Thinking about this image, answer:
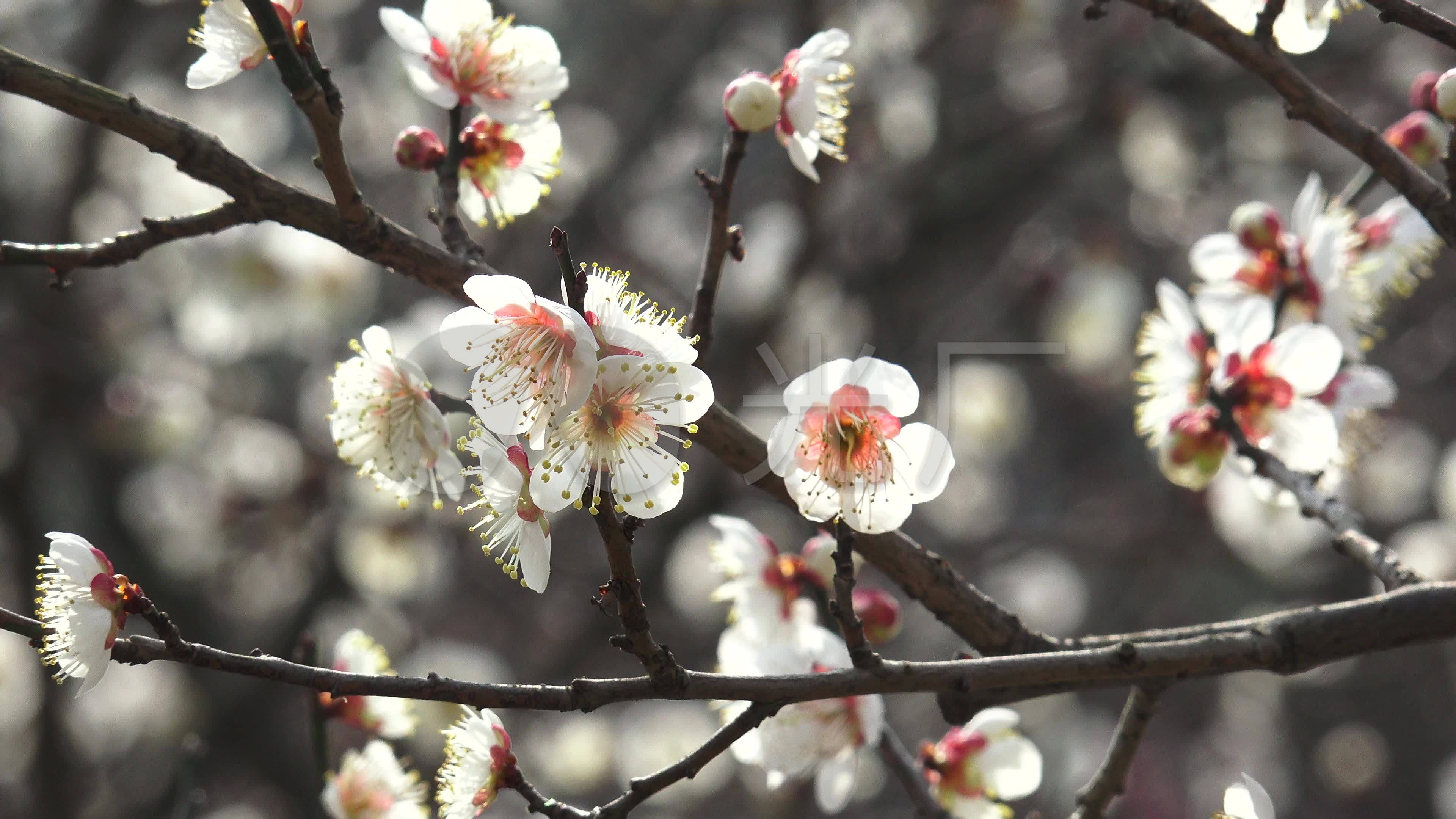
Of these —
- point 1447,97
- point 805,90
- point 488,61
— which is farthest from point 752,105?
point 1447,97

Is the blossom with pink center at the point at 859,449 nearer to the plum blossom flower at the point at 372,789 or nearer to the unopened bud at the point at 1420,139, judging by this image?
the plum blossom flower at the point at 372,789

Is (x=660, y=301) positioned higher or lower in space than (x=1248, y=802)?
higher

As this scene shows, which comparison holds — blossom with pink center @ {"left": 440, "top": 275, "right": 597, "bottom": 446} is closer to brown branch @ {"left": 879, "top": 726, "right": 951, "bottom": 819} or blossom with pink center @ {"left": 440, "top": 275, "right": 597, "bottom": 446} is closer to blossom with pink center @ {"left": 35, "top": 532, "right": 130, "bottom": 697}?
blossom with pink center @ {"left": 35, "top": 532, "right": 130, "bottom": 697}

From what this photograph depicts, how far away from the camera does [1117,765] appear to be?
166 centimetres

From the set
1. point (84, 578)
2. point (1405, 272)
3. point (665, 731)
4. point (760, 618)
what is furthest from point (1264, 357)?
point (665, 731)

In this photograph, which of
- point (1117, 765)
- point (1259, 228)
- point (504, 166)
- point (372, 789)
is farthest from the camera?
point (1259, 228)

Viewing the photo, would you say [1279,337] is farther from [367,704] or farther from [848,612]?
[367,704]

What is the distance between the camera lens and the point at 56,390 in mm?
4520

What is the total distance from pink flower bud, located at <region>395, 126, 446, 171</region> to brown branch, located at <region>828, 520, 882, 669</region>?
91 cm

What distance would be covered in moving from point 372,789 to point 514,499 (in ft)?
2.89

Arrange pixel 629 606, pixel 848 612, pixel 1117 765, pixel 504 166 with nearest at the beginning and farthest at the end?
pixel 629 606 → pixel 848 612 → pixel 1117 765 → pixel 504 166

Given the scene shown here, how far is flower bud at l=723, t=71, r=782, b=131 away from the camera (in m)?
1.59

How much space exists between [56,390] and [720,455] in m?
4.02

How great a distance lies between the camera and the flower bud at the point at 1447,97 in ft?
5.01
